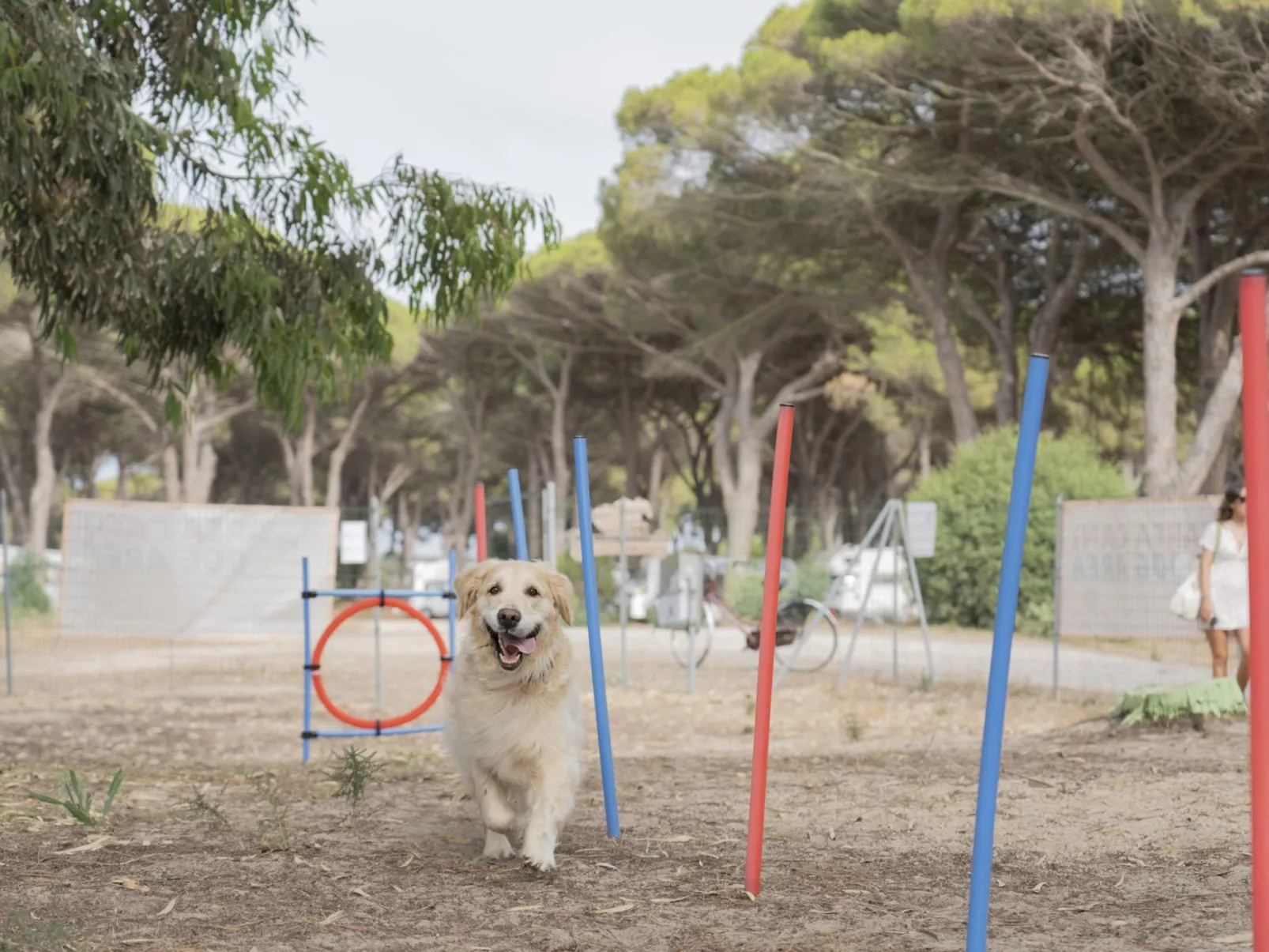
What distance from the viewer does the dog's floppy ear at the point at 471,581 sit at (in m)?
5.59

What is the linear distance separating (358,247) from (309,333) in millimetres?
635

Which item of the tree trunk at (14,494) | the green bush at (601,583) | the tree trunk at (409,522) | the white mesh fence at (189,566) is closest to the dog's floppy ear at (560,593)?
the white mesh fence at (189,566)

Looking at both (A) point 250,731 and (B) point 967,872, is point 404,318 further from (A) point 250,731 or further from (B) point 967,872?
(B) point 967,872

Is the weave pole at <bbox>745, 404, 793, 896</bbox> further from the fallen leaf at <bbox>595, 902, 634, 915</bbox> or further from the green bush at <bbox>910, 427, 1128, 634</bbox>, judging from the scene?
the green bush at <bbox>910, 427, 1128, 634</bbox>

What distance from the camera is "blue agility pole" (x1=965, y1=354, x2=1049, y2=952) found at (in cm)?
367

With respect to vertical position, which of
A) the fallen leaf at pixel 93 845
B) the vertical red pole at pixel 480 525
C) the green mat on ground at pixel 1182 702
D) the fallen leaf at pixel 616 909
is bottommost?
the fallen leaf at pixel 93 845

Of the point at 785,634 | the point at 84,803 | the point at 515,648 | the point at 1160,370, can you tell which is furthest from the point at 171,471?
the point at 515,648

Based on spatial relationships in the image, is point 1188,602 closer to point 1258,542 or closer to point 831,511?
point 1258,542

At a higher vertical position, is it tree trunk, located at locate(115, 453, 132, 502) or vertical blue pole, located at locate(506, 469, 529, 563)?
tree trunk, located at locate(115, 453, 132, 502)

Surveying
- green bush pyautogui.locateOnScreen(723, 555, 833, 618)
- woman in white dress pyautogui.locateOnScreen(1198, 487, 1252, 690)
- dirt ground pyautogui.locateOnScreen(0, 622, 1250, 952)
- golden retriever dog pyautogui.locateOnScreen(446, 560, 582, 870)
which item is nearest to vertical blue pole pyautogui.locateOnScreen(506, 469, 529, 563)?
golden retriever dog pyautogui.locateOnScreen(446, 560, 582, 870)

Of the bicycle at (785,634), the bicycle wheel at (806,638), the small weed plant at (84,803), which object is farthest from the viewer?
the bicycle at (785,634)

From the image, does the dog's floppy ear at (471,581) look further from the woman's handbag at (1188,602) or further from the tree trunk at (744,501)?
the tree trunk at (744,501)

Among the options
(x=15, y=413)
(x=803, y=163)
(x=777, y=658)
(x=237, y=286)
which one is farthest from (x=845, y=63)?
(x=15, y=413)

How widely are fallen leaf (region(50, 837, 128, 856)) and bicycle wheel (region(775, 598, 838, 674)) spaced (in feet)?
29.3
